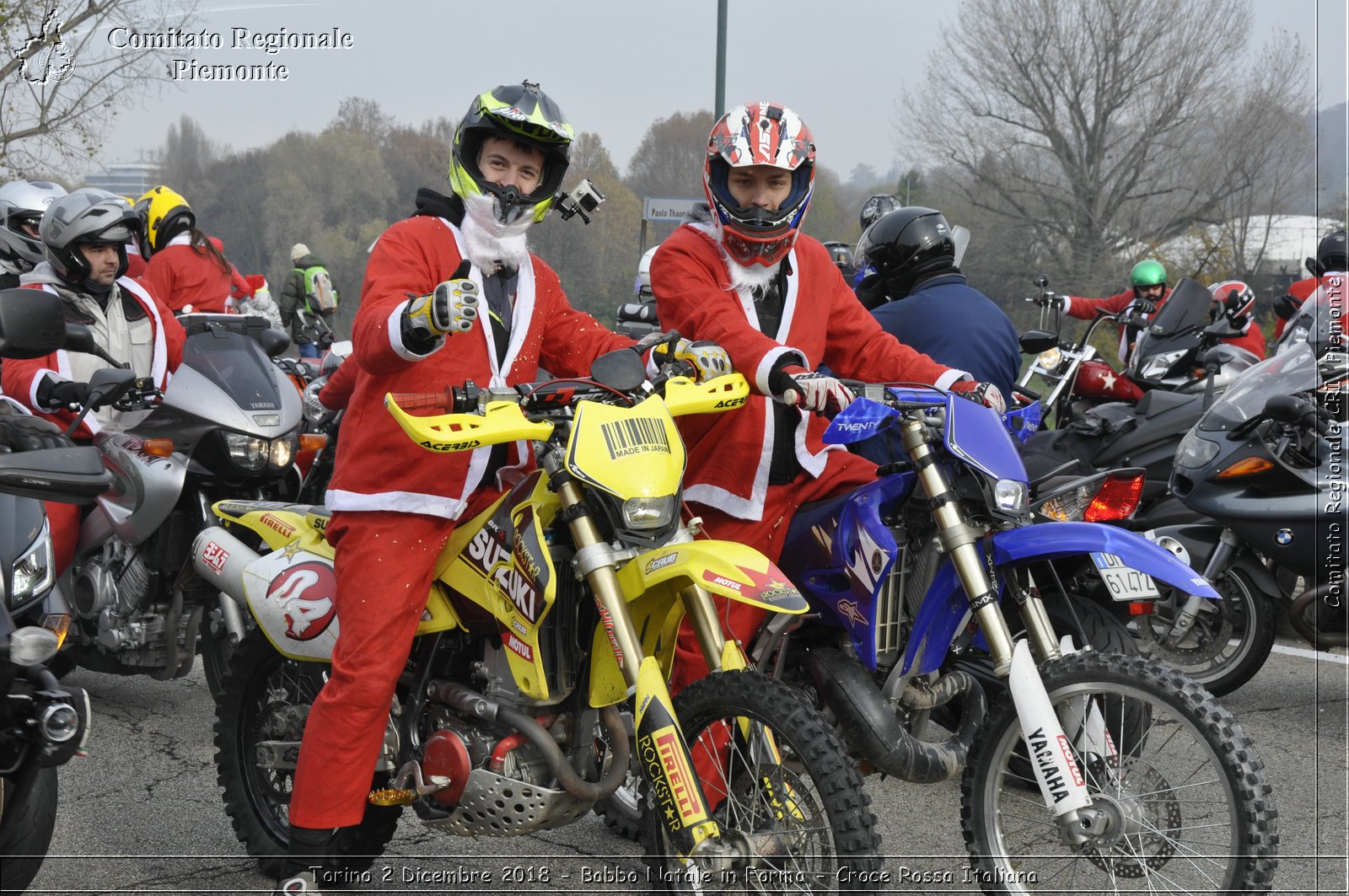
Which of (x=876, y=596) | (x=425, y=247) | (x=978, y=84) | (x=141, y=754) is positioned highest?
(x=978, y=84)

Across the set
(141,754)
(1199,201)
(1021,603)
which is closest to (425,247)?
(1021,603)

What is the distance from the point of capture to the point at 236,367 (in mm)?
5777

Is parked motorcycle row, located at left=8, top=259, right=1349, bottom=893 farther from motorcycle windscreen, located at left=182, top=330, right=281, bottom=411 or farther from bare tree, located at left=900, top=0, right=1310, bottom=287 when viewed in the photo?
bare tree, located at left=900, top=0, right=1310, bottom=287

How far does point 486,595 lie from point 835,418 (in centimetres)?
102

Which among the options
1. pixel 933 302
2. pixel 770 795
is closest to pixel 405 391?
pixel 770 795

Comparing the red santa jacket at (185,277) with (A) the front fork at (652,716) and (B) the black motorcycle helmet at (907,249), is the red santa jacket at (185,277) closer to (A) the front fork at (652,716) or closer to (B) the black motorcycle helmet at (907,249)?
Answer: (B) the black motorcycle helmet at (907,249)

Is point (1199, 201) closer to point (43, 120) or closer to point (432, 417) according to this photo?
point (43, 120)

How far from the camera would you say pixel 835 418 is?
3586 millimetres

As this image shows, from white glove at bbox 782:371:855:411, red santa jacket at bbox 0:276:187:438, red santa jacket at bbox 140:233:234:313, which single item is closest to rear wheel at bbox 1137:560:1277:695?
white glove at bbox 782:371:855:411

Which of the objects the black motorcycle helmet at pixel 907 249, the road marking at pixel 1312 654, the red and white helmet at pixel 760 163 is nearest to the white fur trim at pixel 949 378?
the red and white helmet at pixel 760 163

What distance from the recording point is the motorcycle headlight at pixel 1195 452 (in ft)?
19.3

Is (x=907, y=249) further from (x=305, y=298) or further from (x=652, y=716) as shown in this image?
(x=305, y=298)

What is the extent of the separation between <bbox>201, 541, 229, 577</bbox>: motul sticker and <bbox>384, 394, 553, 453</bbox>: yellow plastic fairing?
4.22 ft

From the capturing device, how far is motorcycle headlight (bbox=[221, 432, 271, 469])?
551 centimetres
